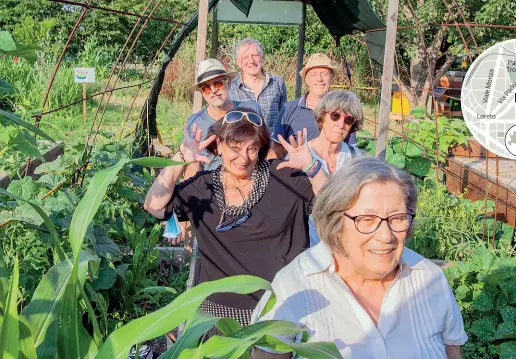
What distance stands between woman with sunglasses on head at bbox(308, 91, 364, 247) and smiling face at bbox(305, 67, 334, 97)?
3.30ft

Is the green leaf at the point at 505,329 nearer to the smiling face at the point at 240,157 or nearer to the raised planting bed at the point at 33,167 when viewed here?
the smiling face at the point at 240,157

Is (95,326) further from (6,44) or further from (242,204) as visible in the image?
(242,204)

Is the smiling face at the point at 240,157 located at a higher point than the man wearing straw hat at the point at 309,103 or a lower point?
lower

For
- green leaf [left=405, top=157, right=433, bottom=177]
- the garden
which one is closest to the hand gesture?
the garden

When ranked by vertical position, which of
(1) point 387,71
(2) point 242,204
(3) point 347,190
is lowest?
(2) point 242,204

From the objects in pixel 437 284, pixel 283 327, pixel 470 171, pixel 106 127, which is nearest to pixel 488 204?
pixel 470 171

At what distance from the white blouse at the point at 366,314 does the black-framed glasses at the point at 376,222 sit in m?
0.15

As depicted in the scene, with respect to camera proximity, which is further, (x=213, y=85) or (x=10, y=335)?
(x=213, y=85)

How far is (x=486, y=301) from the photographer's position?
358 cm

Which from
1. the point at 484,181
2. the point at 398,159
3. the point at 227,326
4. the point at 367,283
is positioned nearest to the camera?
the point at 227,326

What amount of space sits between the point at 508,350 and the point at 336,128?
138 cm

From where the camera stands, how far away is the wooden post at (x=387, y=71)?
425 centimetres

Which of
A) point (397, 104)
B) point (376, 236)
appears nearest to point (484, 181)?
point (376, 236)
